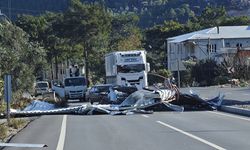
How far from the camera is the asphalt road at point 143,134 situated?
1516 cm

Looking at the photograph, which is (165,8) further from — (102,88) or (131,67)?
(102,88)

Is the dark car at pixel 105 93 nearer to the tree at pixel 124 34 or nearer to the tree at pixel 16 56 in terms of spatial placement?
the tree at pixel 16 56

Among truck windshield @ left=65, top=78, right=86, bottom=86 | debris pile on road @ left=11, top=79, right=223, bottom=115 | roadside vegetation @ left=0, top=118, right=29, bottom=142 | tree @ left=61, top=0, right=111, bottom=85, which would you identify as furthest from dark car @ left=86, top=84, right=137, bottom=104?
tree @ left=61, top=0, right=111, bottom=85

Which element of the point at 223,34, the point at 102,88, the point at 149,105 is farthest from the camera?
the point at 223,34

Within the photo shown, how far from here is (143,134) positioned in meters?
18.1


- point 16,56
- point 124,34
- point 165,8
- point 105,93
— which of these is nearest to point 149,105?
point 16,56

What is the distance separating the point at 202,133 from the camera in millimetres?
17906

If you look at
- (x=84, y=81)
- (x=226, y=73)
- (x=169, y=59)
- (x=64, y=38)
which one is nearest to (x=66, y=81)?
(x=84, y=81)

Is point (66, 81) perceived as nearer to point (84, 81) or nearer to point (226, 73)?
point (84, 81)

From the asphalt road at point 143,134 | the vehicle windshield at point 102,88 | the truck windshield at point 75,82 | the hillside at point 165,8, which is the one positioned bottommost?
the asphalt road at point 143,134

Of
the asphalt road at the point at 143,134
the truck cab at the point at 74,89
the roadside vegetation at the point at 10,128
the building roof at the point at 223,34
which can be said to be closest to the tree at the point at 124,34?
the building roof at the point at 223,34

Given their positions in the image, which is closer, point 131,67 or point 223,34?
point 131,67

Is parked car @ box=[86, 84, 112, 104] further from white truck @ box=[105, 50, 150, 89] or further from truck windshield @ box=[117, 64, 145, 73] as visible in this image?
truck windshield @ box=[117, 64, 145, 73]

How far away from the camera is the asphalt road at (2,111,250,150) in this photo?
15.2 meters
